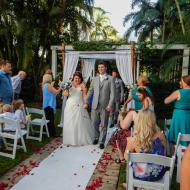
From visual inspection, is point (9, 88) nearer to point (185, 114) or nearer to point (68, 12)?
point (185, 114)

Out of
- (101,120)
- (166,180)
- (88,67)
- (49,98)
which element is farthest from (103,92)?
(88,67)

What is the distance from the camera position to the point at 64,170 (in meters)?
5.35

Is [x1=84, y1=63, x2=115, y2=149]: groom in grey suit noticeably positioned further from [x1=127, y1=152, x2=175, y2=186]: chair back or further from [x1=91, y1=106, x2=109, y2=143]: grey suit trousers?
[x1=127, y1=152, x2=175, y2=186]: chair back

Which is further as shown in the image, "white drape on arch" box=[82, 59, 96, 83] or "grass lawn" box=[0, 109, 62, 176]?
"white drape on arch" box=[82, 59, 96, 83]

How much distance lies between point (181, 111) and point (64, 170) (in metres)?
2.33

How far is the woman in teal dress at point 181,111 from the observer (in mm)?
5473

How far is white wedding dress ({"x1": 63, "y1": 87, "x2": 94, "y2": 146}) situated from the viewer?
6969 mm

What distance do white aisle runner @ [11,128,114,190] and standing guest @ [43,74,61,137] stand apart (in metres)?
1.12

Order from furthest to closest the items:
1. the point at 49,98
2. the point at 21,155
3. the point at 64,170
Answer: the point at 49,98 < the point at 21,155 < the point at 64,170

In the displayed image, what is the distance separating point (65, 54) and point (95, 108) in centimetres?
378

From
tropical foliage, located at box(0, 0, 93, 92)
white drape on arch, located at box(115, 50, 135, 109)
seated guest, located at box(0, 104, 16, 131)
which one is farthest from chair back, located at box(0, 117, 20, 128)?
tropical foliage, located at box(0, 0, 93, 92)

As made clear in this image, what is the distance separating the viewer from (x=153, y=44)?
1265 centimetres

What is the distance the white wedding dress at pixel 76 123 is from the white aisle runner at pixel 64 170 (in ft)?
0.75

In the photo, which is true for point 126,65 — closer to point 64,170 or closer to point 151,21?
point 64,170
